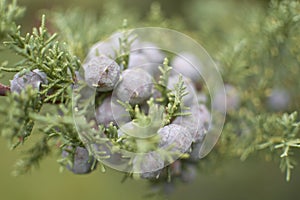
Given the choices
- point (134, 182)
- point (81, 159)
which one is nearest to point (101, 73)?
point (81, 159)

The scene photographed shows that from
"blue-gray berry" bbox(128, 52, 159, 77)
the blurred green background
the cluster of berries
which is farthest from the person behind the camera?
the blurred green background

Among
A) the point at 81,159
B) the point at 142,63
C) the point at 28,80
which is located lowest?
the point at 81,159

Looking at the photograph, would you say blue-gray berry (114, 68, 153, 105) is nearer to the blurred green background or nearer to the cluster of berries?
the cluster of berries

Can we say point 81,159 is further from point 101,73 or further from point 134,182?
point 134,182

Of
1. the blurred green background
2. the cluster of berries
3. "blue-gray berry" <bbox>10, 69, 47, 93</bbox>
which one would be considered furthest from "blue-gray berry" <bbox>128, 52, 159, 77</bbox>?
the blurred green background

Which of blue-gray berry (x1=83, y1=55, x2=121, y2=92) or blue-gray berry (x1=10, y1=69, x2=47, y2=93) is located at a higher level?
blue-gray berry (x1=83, y1=55, x2=121, y2=92)

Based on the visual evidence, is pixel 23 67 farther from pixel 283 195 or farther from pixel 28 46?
pixel 283 195
